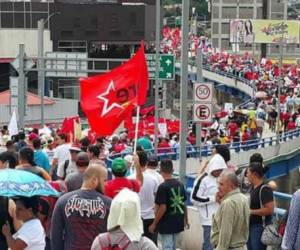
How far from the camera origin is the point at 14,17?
72375 mm

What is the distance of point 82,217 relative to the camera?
7.92 meters

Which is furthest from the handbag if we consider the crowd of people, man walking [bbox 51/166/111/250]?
man walking [bbox 51/166/111/250]

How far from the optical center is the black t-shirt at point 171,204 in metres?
10.6

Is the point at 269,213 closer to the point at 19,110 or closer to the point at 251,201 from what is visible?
the point at 251,201

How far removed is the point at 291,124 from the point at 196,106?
25.9m

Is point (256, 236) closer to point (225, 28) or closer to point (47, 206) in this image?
point (47, 206)

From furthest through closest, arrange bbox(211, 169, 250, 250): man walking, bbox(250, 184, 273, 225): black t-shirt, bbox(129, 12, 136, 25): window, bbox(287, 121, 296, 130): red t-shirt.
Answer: bbox(129, 12, 136, 25): window, bbox(287, 121, 296, 130): red t-shirt, bbox(250, 184, 273, 225): black t-shirt, bbox(211, 169, 250, 250): man walking

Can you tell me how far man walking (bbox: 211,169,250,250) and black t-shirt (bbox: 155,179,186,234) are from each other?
5.70 ft

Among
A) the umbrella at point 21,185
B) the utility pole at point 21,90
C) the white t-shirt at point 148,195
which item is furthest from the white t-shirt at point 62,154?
the utility pole at point 21,90

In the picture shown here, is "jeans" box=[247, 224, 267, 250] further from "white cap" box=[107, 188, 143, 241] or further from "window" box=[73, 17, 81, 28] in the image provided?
"window" box=[73, 17, 81, 28]

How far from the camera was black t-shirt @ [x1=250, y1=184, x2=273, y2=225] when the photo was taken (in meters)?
9.77

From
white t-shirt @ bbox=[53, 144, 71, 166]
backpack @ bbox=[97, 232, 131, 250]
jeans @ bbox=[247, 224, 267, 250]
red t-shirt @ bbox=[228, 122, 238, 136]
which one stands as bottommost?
red t-shirt @ bbox=[228, 122, 238, 136]

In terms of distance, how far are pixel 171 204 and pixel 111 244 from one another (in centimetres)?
397

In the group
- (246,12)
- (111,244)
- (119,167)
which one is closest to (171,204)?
(119,167)
